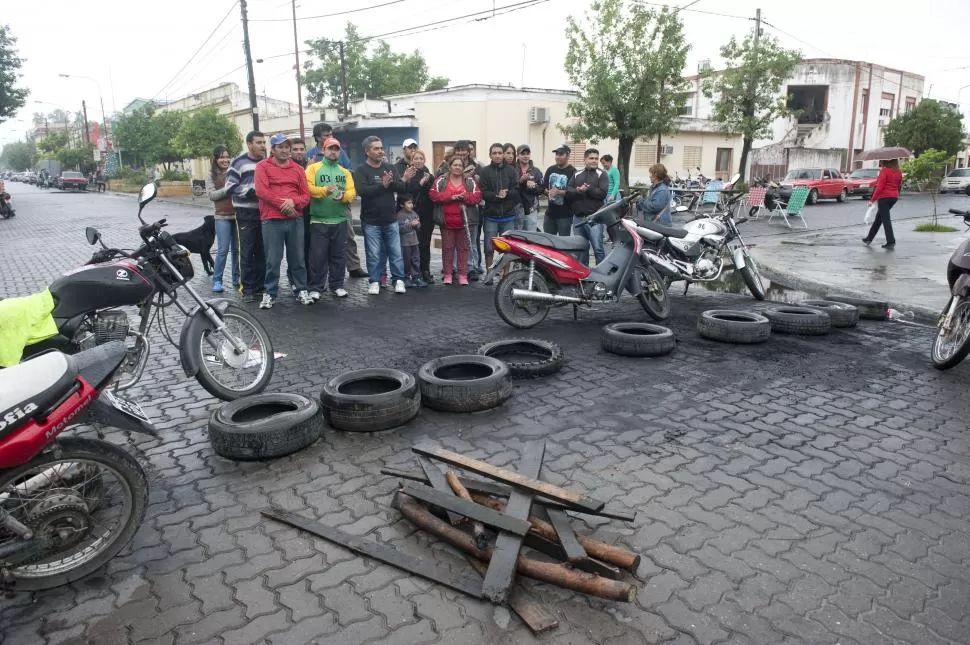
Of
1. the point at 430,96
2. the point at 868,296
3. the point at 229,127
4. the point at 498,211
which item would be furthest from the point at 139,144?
the point at 868,296

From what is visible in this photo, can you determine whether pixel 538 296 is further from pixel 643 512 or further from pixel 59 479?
pixel 59 479

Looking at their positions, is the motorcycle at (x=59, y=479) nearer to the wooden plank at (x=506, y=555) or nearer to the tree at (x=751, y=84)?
the wooden plank at (x=506, y=555)

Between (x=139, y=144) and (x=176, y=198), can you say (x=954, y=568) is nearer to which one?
(x=176, y=198)

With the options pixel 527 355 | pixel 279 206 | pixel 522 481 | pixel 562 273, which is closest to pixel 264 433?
pixel 522 481

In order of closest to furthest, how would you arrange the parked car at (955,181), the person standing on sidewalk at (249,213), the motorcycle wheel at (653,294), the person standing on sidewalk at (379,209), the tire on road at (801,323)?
the tire on road at (801,323), the motorcycle wheel at (653,294), the person standing on sidewalk at (249,213), the person standing on sidewalk at (379,209), the parked car at (955,181)

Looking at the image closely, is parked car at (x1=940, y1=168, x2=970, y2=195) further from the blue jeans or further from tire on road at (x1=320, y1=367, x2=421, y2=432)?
tire on road at (x1=320, y1=367, x2=421, y2=432)

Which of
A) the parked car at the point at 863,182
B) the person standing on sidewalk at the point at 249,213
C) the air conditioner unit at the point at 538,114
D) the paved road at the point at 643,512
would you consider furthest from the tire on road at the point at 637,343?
the parked car at the point at 863,182

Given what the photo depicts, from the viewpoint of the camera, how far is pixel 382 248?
935 cm

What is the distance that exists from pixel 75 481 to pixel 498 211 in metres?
7.55

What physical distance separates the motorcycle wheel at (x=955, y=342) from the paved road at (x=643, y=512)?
0.20m

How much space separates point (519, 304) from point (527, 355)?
1143mm

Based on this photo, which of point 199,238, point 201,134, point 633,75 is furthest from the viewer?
point 201,134

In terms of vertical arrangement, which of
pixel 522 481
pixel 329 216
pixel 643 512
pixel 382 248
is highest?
pixel 329 216

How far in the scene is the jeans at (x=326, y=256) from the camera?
8.54 meters
